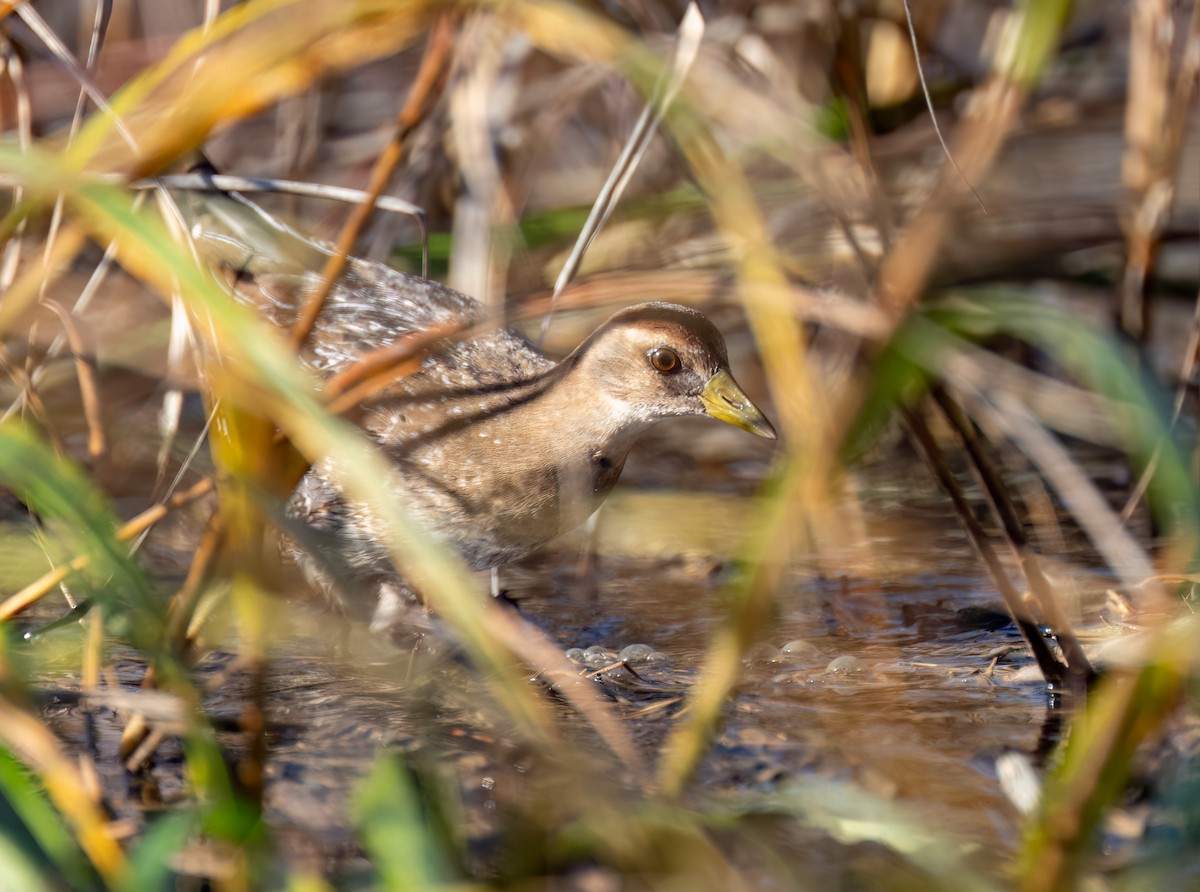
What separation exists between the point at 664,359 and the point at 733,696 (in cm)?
99

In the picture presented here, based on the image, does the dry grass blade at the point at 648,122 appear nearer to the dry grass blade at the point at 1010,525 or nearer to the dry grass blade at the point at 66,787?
the dry grass blade at the point at 1010,525

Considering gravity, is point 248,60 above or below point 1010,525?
above

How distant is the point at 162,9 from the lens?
512 cm

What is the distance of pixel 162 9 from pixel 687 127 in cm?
392

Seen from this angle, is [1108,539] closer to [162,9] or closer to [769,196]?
[769,196]

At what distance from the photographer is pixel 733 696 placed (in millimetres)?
2393

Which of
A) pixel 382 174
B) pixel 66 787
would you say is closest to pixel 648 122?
pixel 382 174

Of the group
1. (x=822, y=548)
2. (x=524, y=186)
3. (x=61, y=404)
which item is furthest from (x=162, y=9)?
(x=822, y=548)

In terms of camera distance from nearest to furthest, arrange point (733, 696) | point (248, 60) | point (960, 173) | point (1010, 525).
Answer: point (960, 173) → point (248, 60) → point (1010, 525) → point (733, 696)

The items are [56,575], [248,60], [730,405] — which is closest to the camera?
[248,60]

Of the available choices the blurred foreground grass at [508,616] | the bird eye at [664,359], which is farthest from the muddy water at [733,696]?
the bird eye at [664,359]

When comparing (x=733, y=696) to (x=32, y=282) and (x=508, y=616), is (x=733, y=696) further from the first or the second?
(x=32, y=282)

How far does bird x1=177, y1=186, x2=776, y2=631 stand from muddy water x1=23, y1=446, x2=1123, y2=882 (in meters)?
0.18

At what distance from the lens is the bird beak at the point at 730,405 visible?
122 inches
